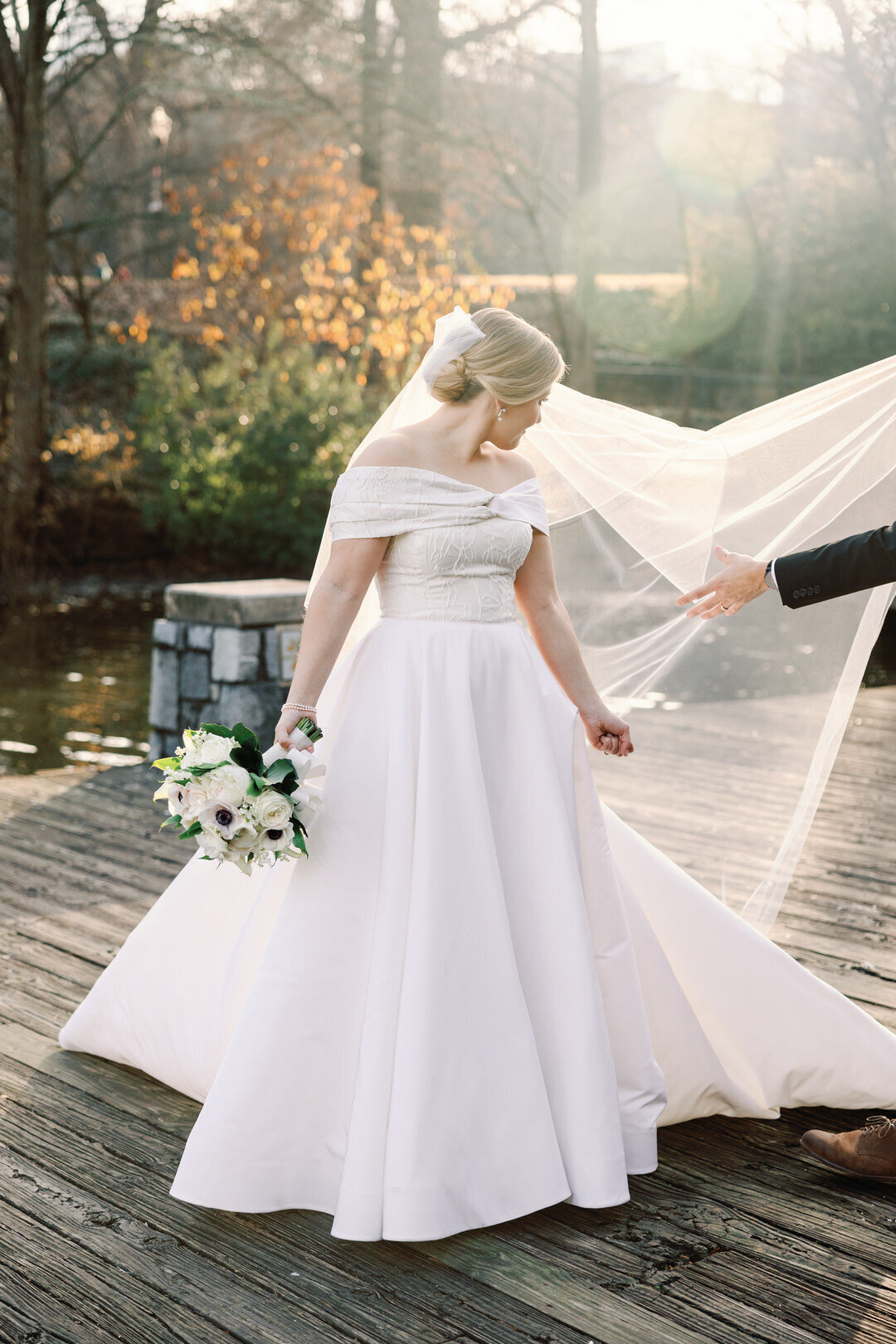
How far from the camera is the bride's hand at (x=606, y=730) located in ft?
10.0

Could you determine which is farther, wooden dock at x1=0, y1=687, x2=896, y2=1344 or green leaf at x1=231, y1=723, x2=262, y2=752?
green leaf at x1=231, y1=723, x2=262, y2=752

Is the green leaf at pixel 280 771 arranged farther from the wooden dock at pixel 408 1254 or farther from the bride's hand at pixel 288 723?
the wooden dock at pixel 408 1254

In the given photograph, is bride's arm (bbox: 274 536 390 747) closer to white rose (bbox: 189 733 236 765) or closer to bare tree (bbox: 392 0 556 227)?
white rose (bbox: 189 733 236 765)

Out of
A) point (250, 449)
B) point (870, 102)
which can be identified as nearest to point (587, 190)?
point (870, 102)

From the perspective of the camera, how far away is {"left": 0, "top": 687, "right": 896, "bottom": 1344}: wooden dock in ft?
7.39

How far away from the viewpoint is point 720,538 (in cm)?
345

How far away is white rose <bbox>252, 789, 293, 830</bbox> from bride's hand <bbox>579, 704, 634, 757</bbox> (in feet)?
2.67

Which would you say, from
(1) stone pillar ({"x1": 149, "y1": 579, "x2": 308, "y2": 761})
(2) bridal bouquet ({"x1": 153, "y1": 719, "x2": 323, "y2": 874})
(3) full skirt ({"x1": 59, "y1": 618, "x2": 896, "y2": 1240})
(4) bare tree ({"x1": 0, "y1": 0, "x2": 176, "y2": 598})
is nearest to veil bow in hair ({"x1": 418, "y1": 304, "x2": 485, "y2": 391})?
(3) full skirt ({"x1": 59, "y1": 618, "x2": 896, "y2": 1240})

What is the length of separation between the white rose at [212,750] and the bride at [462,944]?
0.43ft

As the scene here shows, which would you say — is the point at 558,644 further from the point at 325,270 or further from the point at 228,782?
the point at 325,270

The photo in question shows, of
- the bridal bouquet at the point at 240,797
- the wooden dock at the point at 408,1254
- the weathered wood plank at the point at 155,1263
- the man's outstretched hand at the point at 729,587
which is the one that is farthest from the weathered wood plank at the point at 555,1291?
the man's outstretched hand at the point at 729,587

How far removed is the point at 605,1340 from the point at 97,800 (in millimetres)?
4578

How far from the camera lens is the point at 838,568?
10.1 ft

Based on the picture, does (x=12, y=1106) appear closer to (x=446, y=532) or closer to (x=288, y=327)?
(x=446, y=532)
